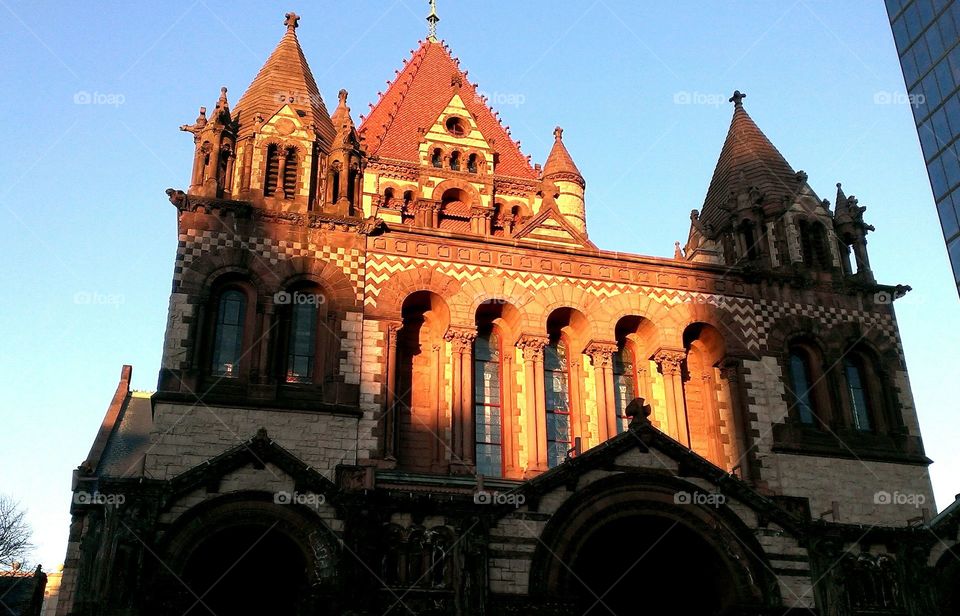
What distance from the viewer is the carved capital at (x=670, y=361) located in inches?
1164

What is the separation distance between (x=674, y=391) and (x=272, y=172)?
13.5m

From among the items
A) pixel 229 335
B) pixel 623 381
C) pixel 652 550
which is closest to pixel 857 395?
pixel 623 381

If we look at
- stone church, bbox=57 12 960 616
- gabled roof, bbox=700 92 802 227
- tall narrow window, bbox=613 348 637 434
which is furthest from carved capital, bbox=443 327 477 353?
gabled roof, bbox=700 92 802 227

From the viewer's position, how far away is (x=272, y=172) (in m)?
30.4

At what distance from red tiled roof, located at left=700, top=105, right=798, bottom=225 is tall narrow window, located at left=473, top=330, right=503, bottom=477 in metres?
10.3

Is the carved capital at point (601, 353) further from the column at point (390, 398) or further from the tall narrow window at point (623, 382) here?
the column at point (390, 398)

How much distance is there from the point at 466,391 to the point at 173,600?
386 inches

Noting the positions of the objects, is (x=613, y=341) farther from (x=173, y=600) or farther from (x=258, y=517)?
(x=173, y=600)

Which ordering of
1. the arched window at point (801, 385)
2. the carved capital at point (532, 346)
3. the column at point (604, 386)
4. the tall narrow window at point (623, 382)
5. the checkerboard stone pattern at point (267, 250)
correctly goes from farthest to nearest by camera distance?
the arched window at point (801, 385) → the tall narrow window at point (623, 382) → the carved capital at point (532, 346) → the column at point (604, 386) → the checkerboard stone pattern at point (267, 250)

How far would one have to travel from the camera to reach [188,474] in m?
22.0

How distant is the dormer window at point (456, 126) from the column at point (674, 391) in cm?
2142

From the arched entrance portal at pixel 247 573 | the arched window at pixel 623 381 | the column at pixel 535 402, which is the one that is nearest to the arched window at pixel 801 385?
the arched window at pixel 623 381

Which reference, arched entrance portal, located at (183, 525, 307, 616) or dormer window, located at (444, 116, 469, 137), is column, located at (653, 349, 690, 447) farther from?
dormer window, located at (444, 116, 469, 137)

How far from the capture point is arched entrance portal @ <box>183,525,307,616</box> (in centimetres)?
2223
